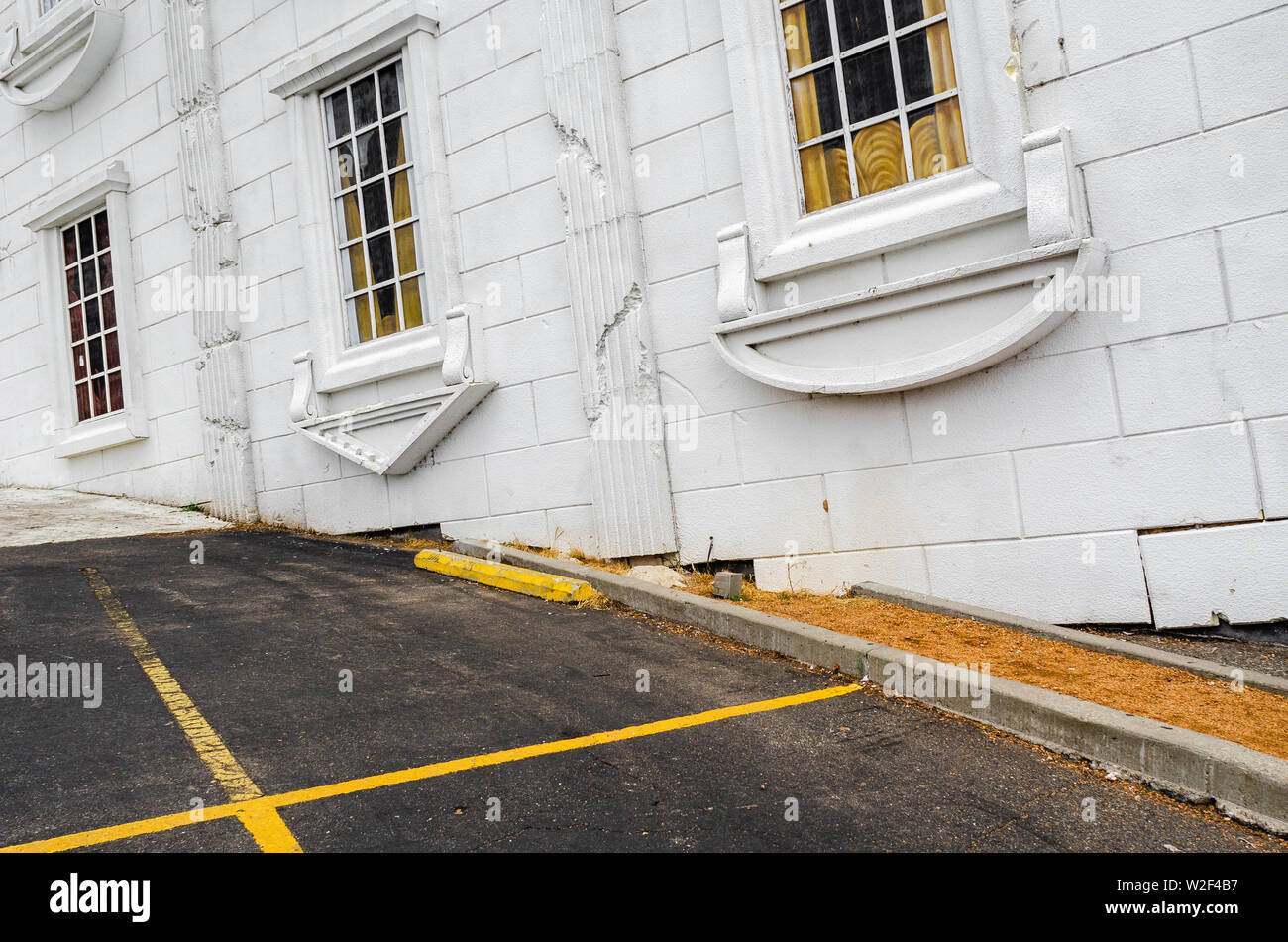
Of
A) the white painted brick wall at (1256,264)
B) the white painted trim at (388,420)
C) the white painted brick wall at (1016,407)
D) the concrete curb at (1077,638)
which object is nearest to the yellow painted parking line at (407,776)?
the concrete curb at (1077,638)

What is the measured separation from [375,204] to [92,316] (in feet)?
18.6

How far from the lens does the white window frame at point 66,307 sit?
38.0 feet

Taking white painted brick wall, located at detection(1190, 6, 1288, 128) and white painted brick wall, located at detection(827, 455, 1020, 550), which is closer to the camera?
white painted brick wall, located at detection(1190, 6, 1288, 128)

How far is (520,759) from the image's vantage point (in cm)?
393

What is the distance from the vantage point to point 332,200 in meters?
9.44

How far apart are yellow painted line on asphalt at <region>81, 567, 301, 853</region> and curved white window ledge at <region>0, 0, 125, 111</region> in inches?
343

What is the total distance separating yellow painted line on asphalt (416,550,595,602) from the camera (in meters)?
6.76

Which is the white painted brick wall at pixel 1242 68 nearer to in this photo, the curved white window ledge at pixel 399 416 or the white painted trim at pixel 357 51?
the curved white window ledge at pixel 399 416

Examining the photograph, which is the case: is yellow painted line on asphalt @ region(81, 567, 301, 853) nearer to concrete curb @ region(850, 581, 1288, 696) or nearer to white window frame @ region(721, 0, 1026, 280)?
concrete curb @ region(850, 581, 1288, 696)

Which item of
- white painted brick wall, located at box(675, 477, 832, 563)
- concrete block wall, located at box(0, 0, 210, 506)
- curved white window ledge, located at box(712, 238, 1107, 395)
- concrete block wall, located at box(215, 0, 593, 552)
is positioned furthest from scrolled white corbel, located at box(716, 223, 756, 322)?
concrete block wall, located at box(0, 0, 210, 506)

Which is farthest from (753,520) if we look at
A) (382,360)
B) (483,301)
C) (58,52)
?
(58,52)

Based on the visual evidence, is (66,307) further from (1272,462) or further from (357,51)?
(1272,462)

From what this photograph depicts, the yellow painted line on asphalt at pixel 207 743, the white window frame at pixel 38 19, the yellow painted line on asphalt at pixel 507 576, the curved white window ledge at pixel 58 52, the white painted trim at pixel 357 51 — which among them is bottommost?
the yellow painted line on asphalt at pixel 207 743
